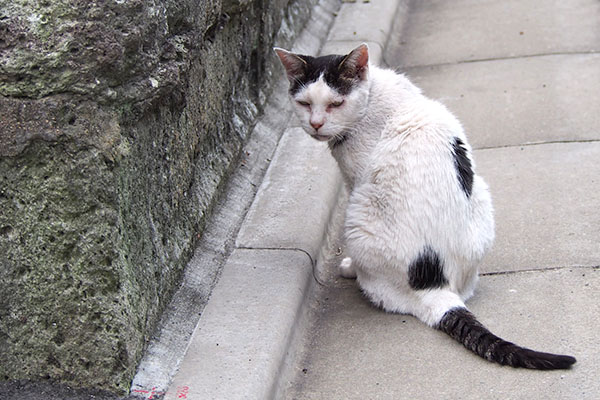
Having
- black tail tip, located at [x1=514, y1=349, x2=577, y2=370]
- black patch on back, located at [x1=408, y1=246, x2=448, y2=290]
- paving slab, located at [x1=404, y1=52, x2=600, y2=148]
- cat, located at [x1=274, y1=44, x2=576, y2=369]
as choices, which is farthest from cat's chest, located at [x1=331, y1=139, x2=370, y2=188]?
paving slab, located at [x1=404, y1=52, x2=600, y2=148]

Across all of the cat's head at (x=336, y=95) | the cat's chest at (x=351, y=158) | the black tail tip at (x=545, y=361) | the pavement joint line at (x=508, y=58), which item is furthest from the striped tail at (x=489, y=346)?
the pavement joint line at (x=508, y=58)

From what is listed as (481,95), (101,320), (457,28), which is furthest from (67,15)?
(457,28)

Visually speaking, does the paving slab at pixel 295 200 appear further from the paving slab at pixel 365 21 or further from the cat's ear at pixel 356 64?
the paving slab at pixel 365 21

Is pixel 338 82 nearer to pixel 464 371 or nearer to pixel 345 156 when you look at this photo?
pixel 345 156

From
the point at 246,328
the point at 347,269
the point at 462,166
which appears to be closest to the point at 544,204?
the point at 462,166

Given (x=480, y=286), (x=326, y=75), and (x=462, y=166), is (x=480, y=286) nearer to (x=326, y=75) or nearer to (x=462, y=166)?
(x=462, y=166)

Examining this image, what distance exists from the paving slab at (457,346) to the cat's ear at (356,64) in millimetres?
1109

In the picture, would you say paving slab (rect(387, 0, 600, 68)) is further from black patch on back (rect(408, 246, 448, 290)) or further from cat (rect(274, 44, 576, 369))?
black patch on back (rect(408, 246, 448, 290))

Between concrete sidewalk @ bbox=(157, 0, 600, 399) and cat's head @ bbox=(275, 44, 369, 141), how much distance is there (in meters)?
0.65

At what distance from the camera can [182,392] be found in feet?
9.68

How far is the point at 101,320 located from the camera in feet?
9.53

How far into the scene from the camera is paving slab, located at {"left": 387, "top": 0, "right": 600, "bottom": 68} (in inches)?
265

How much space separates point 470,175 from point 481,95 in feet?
8.26

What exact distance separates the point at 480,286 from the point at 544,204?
90cm
